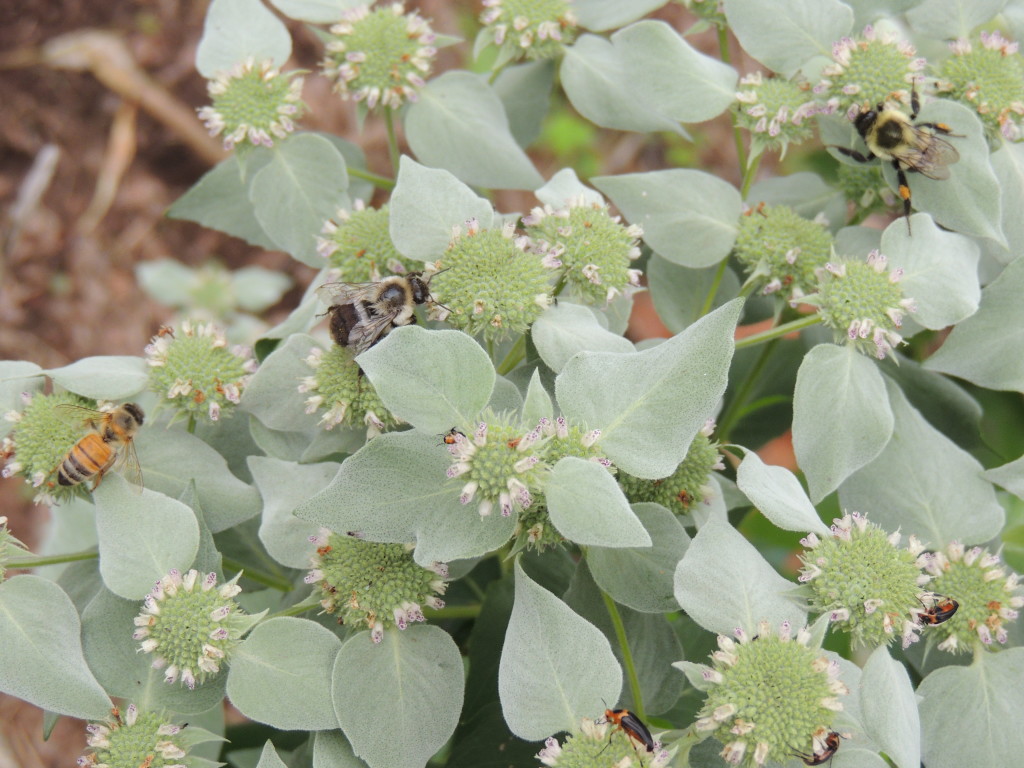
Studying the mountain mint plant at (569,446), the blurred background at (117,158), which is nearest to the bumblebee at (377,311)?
the mountain mint plant at (569,446)

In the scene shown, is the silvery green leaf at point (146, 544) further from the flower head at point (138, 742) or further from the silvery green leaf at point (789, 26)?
the silvery green leaf at point (789, 26)

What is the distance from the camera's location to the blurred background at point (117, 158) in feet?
10.6

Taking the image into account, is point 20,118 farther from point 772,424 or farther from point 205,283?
point 772,424

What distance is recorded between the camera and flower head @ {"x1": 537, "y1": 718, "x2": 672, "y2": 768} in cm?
116

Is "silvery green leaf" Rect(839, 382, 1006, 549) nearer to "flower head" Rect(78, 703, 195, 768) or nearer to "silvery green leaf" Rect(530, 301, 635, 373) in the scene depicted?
"silvery green leaf" Rect(530, 301, 635, 373)

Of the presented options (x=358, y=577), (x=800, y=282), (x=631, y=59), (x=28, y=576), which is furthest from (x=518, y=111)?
(x=28, y=576)

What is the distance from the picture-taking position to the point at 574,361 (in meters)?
1.20

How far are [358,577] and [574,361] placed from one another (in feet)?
1.46

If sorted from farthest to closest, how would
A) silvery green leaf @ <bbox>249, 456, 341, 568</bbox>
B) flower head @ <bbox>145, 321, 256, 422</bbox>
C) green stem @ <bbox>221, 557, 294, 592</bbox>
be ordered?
1. green stem @ <bbox>221, 557, 294, 592</bbox>
2. flower head @ <bbox>145, 321, 256, 422</bbox>
3. silvery green leaf @ <bbox>249, 456, 341, 568</bbox>

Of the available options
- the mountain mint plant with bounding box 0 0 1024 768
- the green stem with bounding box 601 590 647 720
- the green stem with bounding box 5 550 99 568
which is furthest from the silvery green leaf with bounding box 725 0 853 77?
the green stem with bounding box 5 550 99 568

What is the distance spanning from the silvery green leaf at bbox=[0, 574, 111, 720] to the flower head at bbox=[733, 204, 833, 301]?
45.6 inches

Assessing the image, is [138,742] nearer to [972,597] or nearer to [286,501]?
[286,501]

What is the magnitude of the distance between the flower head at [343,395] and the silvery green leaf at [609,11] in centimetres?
82

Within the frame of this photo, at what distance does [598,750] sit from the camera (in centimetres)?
117
